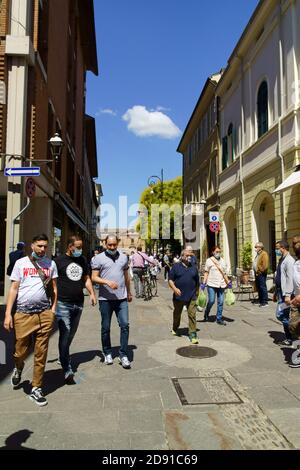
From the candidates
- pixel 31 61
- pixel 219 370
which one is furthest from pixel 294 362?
pixel 31 61

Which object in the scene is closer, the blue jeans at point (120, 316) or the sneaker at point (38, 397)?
the sneaker at point (38, 397)

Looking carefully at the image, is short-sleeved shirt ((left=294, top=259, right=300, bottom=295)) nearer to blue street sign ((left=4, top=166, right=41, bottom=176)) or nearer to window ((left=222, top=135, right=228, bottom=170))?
blue street sign ((left=4, top=166, right=41, bottom=176))

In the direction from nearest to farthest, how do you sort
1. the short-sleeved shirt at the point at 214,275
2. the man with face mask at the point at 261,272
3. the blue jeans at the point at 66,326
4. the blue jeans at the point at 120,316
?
the blue jeans at the point at 66,326 → the blue jeans at the point at 120,316 → the short-sleeved shirt at the point at 214,275 → the man with face mask at the point at 261,272

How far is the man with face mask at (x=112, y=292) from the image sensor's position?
554 cm

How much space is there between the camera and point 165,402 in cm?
421

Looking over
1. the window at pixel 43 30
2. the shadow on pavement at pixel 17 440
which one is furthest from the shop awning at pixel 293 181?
the shadow on pavement at pixel 17 440

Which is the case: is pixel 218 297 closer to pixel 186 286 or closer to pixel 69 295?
pixel 186 286

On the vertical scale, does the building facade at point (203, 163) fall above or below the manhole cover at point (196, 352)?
above

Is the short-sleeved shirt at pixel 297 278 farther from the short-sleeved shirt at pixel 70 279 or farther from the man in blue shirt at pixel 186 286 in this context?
the short-sleeved shirt at pixel 70 279

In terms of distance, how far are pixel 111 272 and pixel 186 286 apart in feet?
6.23

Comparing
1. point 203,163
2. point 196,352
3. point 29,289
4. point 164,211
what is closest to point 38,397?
point 29,289

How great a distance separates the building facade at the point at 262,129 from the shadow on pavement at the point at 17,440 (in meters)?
12.0

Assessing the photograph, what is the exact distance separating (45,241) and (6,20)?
9.84 m

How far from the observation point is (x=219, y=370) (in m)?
5.39
